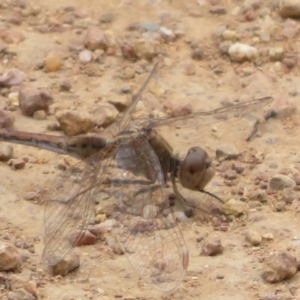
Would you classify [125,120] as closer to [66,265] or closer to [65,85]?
[65,85]

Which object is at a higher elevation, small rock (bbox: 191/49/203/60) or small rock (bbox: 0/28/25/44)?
small rock (bbox: 0/28/25/44)

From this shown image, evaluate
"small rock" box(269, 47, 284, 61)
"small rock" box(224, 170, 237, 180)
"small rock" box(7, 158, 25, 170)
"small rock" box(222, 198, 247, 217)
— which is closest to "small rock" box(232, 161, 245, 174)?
"small rock" box(224, 170, 237, 180)

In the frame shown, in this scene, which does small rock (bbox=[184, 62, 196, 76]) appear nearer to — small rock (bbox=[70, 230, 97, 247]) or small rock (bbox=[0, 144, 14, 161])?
small rock (bbox=[0, 144, 14, 161])

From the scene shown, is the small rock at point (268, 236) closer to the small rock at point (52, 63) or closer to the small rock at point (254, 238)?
the small rock at point (254, 238)

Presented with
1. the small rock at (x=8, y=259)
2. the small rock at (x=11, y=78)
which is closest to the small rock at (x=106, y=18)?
the small rock at (x=11, y=78)

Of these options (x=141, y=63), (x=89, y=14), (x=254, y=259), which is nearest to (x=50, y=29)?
(x=89, y=14)

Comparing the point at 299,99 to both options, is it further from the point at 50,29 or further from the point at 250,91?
the point at 50,29
